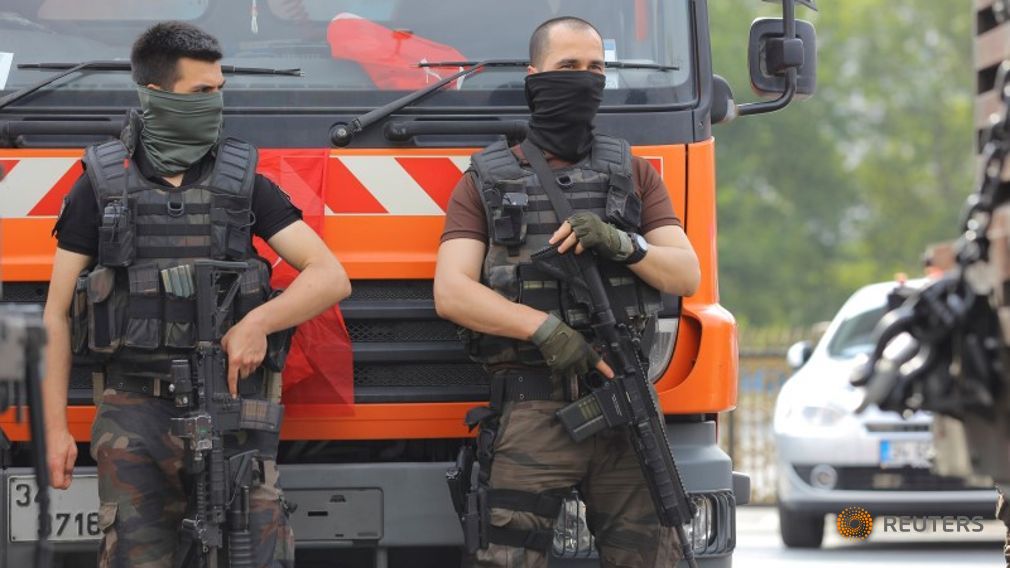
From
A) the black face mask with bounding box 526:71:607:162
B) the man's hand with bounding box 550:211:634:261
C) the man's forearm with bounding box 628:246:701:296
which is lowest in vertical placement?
the man's forearm with bounding box 628:246:701:296

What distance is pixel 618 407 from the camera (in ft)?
17.4

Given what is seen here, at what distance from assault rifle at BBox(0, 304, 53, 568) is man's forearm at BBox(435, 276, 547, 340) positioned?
1569 mm

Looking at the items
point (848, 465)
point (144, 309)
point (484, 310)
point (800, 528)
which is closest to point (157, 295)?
point (144, 309)

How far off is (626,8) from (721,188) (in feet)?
137

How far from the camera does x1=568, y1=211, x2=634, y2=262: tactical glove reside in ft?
16.9

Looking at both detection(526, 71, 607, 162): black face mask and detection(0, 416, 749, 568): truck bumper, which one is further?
detection(0, 416, 749, 568): truck bumper

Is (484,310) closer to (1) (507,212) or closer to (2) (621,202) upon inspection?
(1) (507,212)

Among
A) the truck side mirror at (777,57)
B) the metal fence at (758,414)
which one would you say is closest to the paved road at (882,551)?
the metal fence at (758,414)

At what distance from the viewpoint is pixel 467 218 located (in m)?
5.41

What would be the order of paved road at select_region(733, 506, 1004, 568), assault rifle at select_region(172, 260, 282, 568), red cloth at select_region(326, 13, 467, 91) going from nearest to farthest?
assault rifle at select_region(172, 260, 282, 568) < red cloth at select_region(326, 13, 467, 91) < paved road at select_region(733, 506, 1004, 568)

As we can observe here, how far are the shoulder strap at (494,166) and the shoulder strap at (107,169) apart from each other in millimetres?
967

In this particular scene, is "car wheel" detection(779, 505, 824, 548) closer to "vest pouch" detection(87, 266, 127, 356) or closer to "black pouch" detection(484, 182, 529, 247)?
"black pouch" detection(484, 182, 529, 247)

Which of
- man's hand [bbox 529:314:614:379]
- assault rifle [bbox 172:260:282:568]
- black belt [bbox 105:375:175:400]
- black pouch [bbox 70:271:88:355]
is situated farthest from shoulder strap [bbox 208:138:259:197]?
man's hand [bbox 529:314:614:379]

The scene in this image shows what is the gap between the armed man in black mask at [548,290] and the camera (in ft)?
17.5
